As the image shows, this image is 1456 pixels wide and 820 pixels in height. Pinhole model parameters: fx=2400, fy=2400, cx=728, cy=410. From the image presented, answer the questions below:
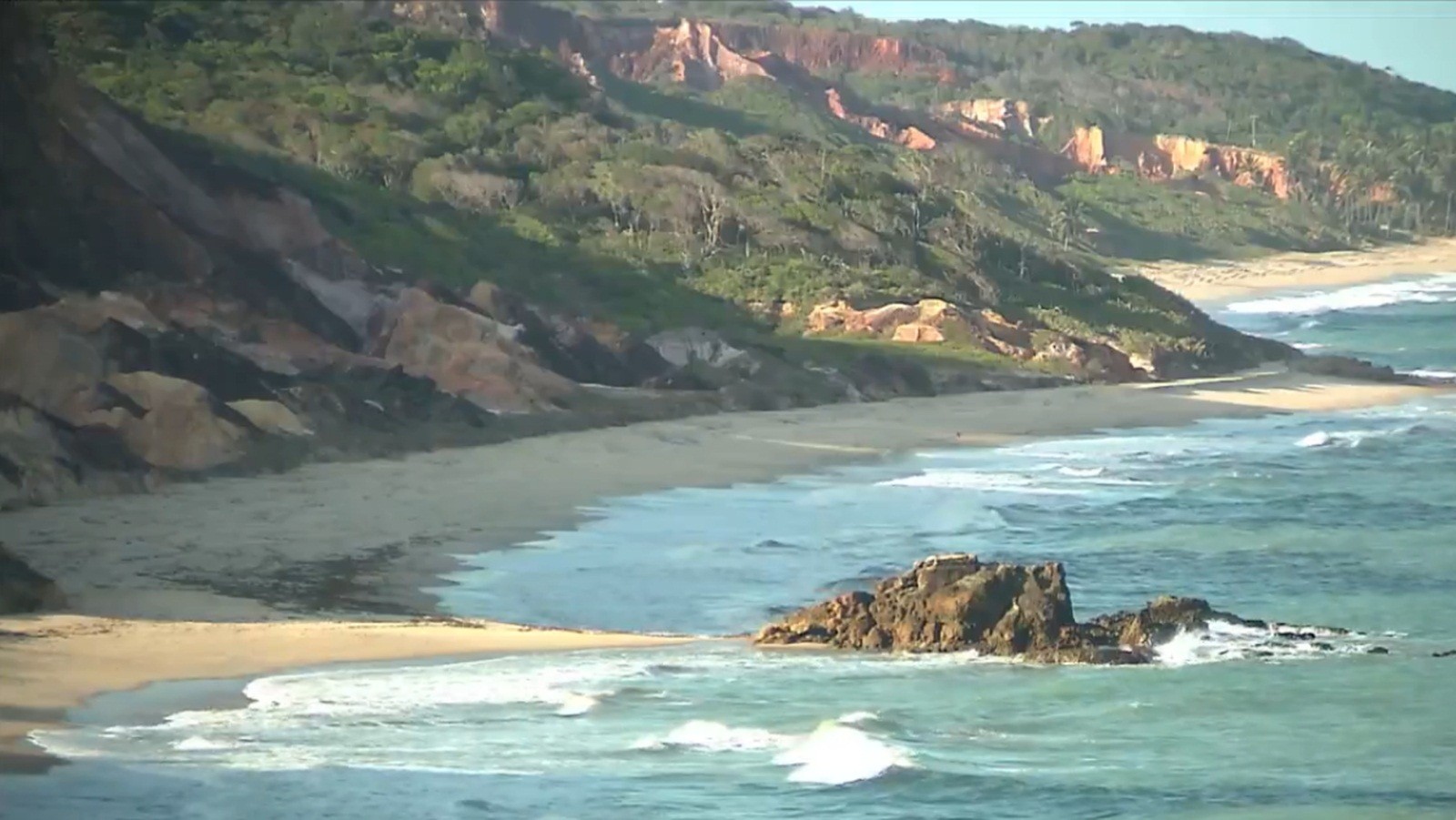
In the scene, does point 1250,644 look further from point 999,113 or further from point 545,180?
point 999,113

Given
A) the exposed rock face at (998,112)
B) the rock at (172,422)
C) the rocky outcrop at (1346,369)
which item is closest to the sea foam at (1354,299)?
the rocky outcrop at (1346,369)

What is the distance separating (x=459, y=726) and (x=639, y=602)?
661 cm

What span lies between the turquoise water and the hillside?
23.2ft

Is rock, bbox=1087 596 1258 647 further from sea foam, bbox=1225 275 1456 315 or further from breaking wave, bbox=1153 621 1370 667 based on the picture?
sea foam, bbox=1225 275 1456 315

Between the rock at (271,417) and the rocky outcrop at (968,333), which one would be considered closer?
the rock at (271,417)

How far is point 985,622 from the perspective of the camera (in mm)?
20375

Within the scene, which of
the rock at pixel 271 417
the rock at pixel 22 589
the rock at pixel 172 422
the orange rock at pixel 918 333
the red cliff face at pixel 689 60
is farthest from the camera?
the red cliff face at pixel 689 60

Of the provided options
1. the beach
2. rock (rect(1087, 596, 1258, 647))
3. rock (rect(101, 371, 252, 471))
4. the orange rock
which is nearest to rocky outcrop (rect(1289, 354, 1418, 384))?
the orange rock

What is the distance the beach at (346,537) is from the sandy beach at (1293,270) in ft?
145

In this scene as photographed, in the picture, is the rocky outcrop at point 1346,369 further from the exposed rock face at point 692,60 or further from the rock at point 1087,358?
the exposed rock face at point 692,60

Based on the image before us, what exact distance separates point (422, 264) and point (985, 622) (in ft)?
92.1

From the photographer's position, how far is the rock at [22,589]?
66.0ft

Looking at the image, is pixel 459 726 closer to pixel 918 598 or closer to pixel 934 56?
pixel 918 598

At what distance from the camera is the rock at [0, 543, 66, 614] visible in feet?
66.0
